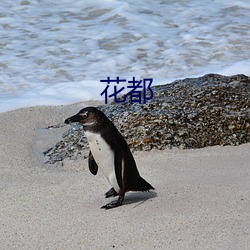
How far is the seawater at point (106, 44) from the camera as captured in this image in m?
7.51

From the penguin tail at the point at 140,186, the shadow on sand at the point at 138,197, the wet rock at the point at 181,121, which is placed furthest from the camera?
the wet rock at the point at 181,121

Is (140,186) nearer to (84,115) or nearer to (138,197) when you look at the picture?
(138,197)

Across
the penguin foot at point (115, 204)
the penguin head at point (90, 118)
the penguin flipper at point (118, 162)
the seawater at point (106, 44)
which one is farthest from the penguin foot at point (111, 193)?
the seawater at point (106, 44)

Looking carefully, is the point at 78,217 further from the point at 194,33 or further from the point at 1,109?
the point at 194,33

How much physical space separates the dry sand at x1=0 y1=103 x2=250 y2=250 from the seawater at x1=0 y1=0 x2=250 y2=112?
196 centimetres

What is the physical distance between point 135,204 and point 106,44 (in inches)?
208

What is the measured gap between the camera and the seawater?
7508 mm

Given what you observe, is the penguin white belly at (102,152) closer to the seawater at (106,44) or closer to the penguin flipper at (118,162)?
the penguin flipper at (118,162)

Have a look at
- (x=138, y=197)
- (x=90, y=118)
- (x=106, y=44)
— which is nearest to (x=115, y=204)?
(x=138, y=197)

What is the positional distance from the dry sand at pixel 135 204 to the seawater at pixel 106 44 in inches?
77.2

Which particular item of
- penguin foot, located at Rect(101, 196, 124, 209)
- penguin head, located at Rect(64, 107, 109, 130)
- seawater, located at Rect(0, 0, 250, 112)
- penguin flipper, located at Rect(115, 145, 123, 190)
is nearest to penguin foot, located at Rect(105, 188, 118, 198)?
penguin foot, located at Rect(101, 196, 124, 209)

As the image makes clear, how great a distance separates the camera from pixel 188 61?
8.27m

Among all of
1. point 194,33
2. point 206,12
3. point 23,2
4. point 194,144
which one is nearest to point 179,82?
point 194,144

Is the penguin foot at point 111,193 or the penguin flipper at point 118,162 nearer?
the penguin flipper at point 118,162
